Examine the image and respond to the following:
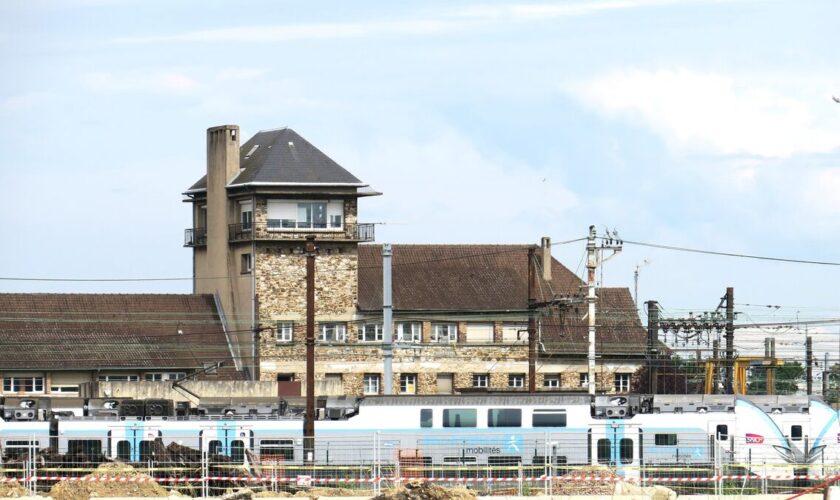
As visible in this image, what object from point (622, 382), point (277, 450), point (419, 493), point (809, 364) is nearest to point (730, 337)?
point (809, 364)

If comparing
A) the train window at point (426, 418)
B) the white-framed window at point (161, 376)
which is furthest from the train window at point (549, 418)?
the white-framed window at point (161, 376)

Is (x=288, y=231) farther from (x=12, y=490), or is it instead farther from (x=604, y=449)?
(x=12, y=490)

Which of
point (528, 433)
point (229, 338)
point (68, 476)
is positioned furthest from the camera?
point (229, 338)

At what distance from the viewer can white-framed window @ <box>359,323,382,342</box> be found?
92.8 meters

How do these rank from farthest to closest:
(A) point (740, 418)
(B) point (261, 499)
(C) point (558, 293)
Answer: (C) point (558, 293) < (A) point (740, 418) < (B) point (261, 499)

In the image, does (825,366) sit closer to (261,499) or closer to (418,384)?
(418,384)

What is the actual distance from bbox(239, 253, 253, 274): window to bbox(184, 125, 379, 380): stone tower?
0.05 meters

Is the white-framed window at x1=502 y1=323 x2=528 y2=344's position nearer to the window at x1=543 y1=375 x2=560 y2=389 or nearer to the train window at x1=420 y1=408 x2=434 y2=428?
the window at x1=543 y1=375 x2=560 y2=389

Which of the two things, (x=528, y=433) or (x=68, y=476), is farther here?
(x=528, y=433)

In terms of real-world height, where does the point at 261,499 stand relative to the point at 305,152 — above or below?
below

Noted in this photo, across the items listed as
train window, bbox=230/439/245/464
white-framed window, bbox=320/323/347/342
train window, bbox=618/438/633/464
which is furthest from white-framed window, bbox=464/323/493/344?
train window, bbox=230/439/245/464

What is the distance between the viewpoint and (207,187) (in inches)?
3711

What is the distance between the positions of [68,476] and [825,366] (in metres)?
49.3

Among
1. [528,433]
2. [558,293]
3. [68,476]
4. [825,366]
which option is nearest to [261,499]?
[68,476]
